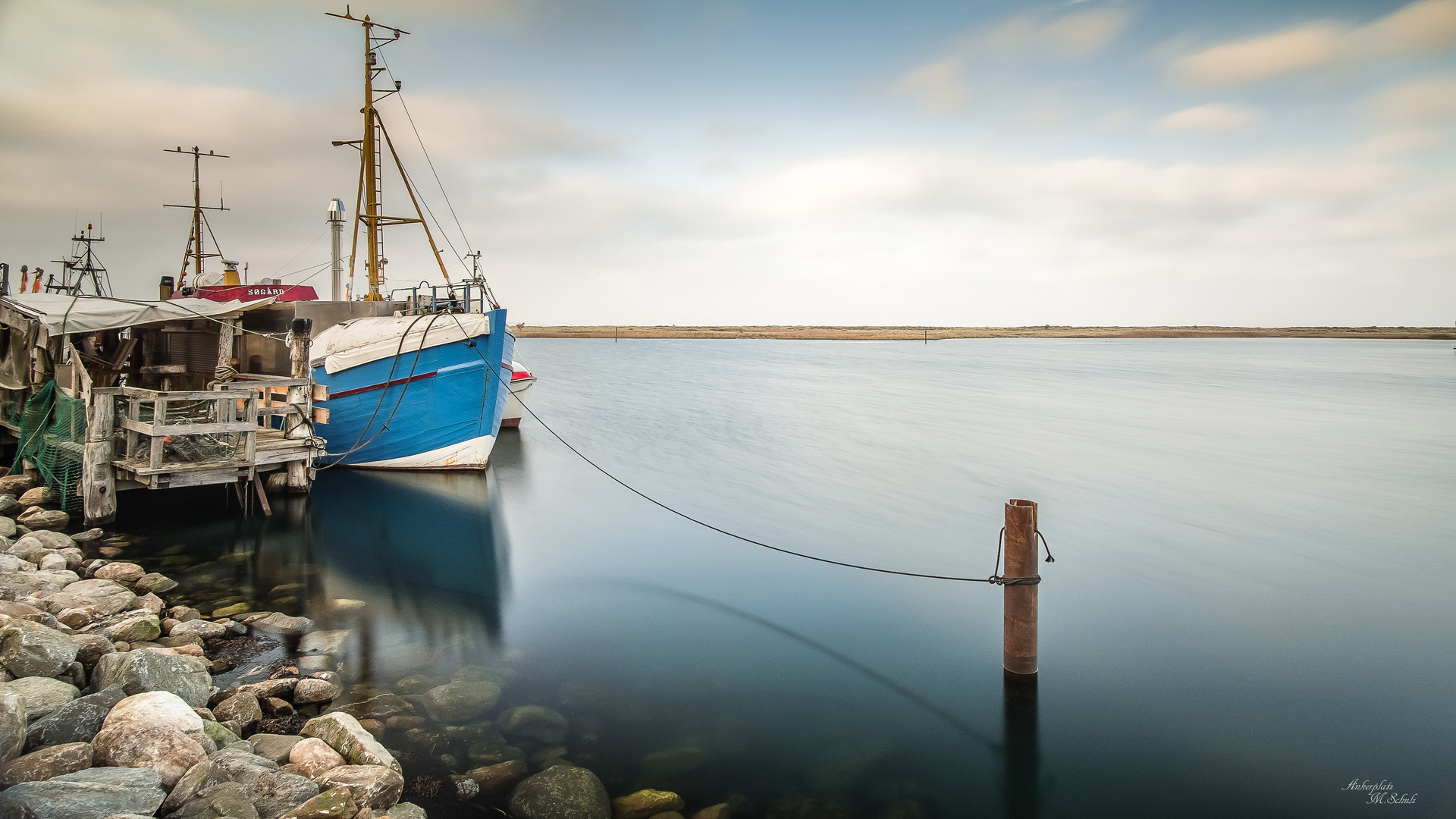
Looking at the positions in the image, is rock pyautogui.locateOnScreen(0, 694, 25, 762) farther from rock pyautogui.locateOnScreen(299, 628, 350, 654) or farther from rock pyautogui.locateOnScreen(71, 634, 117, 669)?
rock pyautogui.locateOnScreen(299, 628, 350, 654)

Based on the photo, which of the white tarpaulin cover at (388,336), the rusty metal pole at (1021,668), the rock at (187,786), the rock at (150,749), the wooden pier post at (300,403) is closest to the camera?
the rock at (187,786)

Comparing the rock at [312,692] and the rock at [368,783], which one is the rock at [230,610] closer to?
the rock at [312,692]

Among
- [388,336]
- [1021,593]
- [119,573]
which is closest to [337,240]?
[388,336]

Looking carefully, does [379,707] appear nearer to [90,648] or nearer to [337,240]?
[90,648]

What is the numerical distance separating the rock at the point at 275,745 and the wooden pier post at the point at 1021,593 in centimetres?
582

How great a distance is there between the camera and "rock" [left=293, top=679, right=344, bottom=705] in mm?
6387

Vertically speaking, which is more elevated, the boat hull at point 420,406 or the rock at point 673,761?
the boat hull at point 420,406

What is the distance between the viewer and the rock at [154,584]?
8883mm

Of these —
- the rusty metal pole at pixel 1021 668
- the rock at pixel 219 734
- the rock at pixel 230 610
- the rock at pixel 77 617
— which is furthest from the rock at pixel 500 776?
the rock at pixel 230 610

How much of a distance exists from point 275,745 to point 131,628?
3132 millimetres

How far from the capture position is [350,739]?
17.3 feet

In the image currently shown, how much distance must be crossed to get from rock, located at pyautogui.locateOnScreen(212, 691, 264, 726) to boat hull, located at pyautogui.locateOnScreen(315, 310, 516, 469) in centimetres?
1016

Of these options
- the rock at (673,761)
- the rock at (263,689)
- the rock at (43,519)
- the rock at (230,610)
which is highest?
the rock at (43,519)
